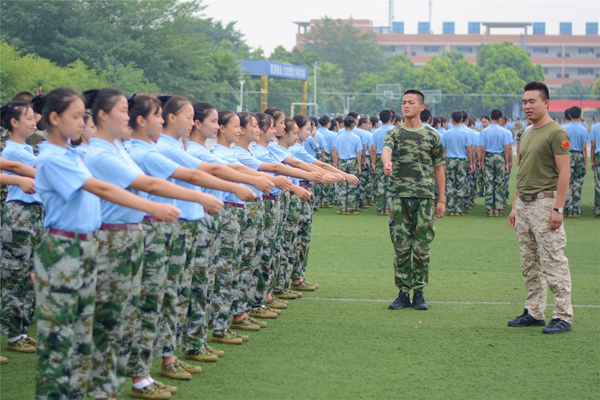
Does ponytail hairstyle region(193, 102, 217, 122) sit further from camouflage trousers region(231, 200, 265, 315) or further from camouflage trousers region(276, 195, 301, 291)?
camouflage trousers region(276, 195, 301, 291)

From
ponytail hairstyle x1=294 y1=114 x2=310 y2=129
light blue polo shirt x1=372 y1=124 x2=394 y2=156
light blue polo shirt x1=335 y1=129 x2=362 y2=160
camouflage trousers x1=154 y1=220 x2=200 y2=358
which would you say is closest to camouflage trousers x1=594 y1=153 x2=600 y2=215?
light blue polo shirt x1=372 y1=124 x2=394 y2=156

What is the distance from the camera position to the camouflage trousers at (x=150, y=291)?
18.5ft

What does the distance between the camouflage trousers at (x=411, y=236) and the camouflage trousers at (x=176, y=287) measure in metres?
3.07

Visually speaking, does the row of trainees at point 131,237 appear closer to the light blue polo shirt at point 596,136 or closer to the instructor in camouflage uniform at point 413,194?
the instructor in camouflage uniform at point 413,194

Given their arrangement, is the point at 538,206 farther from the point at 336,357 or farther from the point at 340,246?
the point at 340,246

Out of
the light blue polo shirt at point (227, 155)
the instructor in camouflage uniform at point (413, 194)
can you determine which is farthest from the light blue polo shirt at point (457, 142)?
the light blue polo shirt at point (227, 155)

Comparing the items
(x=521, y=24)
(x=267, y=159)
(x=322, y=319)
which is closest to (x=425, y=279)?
(x=322, y=319)

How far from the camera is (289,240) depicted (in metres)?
9.49

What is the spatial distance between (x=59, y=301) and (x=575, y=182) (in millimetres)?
14299

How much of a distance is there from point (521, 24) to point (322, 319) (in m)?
117

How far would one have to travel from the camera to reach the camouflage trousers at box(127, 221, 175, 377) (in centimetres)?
564

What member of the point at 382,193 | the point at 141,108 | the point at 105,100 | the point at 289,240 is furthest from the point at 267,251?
the point at 382,193

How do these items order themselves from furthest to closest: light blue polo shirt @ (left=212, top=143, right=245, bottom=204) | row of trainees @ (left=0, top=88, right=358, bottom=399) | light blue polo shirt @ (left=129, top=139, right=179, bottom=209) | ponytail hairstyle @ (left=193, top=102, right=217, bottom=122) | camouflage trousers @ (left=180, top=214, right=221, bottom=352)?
light blue polo shirt @ (left=212, top=143, right=245, bottom=204) < ponytail hairstyle @ (left=193, top=102, right=217, bottom=122) < camouflage trousers @ (left=180, top=214, right=221, bottom=352) < light blue polo shirt @ (left=129, top=139, right=179, bottom=209) < row of trainees @ (left=0, top=88, right=358, bottom=399)

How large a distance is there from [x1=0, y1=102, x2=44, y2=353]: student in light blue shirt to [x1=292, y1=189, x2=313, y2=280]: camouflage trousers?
347cm
